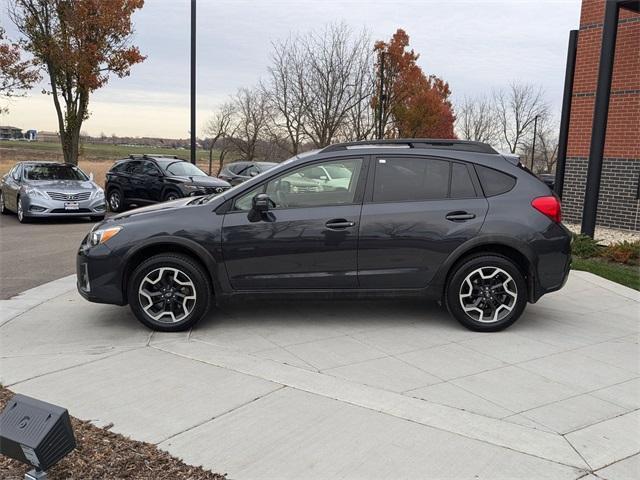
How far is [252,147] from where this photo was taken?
42156mm

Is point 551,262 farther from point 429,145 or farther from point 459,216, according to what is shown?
point 429,145

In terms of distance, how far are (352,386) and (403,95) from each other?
2798cm

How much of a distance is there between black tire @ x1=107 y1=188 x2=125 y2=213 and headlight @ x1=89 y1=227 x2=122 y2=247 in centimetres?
1217

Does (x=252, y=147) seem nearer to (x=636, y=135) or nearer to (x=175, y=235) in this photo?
(x=636, y=135)

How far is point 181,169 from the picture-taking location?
644 inches

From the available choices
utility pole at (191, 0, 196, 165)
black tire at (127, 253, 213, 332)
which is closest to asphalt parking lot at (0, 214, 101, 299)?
black tire at (127, 253, 213, 332)

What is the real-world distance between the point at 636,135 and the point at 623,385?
9.30 metres

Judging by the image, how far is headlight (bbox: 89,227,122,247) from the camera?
521 centimetres

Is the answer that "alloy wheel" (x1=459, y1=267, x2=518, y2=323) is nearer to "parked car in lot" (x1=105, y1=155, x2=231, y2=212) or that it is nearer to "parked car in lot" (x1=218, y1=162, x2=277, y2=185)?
"parked car in lot" (x1=105, y1=155, x2=231, y2=212)

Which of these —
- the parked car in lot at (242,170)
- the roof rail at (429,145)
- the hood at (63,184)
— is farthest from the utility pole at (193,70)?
Result: the roof rail at (429,145)

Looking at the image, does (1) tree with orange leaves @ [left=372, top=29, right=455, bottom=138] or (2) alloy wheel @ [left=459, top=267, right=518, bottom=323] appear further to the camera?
(1) tree with orange leaves @ [left=372, top=29, right=455, bottom=138]

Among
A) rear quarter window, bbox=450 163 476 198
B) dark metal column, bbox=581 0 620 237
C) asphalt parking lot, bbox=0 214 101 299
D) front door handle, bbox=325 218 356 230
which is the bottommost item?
asphalt parking lot, bbox=0 214 101 299

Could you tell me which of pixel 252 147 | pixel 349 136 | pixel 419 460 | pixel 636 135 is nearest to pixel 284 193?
pixel 419 460

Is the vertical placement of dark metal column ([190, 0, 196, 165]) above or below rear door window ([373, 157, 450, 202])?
above
